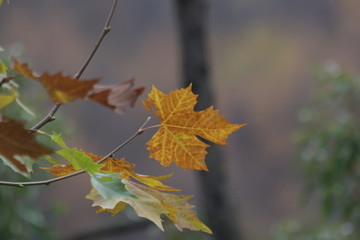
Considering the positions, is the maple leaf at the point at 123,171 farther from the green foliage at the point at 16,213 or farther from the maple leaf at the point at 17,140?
the green foliage at the point at 16,213

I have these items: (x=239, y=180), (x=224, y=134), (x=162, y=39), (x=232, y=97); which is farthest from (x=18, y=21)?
(x=224, y=134)

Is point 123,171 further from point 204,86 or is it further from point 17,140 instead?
point 204,86

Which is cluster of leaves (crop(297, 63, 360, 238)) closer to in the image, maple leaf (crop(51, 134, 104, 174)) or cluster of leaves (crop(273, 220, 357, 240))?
cluster of leaves (crop(273, 220, 357, 240))

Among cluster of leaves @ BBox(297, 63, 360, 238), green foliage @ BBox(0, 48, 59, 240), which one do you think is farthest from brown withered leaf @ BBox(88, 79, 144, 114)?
green foliage @ BBox(0, 48, 59, 240)

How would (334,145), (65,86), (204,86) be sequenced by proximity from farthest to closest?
(204,86)
(334,145)
(65,86)

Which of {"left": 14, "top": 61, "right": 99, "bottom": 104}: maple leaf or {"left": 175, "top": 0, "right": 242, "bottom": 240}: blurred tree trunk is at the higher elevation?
{"left": 175, "top": 0, "right": 242, "bottom": 240}: blurred tree trunk

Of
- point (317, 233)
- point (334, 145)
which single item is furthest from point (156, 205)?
point (317, 233)
